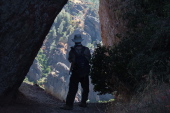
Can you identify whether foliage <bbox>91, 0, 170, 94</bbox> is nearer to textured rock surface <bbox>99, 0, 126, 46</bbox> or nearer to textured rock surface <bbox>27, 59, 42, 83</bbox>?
textured rock surface <bbox>99, 0, 126, 46</bbox>

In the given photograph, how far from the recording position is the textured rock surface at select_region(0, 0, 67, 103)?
6637 millimetres

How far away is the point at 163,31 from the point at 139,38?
1.14 metres

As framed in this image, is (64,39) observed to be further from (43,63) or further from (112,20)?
(112,20)

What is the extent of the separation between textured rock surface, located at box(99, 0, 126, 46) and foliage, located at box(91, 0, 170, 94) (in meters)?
1.01

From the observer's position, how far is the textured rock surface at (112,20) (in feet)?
37.4

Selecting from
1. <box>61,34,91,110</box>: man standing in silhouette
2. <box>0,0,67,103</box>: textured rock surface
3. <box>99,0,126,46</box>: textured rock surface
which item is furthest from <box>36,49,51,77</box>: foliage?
<box>0,0,67,103</box>: textured rock surface

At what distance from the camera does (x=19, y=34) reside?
680 cm

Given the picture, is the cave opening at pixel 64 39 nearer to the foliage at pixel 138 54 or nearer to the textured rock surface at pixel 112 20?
the textured rock surface at pixel 112 20

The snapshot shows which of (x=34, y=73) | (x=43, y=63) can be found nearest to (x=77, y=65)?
(x=34, y=73)

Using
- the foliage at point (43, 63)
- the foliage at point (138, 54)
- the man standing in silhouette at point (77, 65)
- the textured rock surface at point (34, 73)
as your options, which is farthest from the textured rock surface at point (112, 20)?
the foliage at point (43, 63)

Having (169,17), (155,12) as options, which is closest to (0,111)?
(169,17)

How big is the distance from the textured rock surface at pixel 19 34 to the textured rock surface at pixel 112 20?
395 centimetres

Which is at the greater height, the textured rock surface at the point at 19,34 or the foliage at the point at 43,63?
the foliage at the point at 43,63

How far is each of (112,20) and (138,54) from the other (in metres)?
5.27
